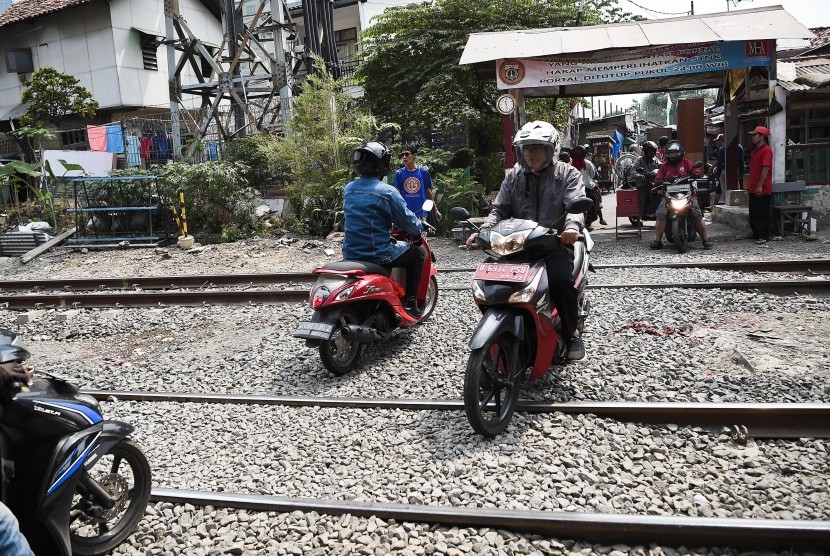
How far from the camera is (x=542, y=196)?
5016 mm

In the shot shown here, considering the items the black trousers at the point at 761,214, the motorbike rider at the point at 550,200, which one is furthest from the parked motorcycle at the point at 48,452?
the black trousers at the point at 761,214

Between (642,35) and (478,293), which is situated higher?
(642,35)

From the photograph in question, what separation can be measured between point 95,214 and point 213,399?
1215 centimetres

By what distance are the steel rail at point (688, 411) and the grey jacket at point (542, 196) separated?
4.35ft

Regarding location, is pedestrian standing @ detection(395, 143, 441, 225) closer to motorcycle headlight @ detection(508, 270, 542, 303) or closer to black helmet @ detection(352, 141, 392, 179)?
black helmet @ detection(352, 141, 392, 179)

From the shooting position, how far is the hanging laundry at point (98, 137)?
20.7m

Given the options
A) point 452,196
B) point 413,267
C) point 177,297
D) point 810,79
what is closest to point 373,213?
point 413,267

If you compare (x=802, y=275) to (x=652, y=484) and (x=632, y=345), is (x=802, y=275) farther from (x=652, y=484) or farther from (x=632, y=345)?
(x=652, y=484)

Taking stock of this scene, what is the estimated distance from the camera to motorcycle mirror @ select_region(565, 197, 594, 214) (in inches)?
172

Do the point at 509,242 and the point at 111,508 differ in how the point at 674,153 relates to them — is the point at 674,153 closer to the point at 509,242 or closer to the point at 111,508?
the point at 509,242

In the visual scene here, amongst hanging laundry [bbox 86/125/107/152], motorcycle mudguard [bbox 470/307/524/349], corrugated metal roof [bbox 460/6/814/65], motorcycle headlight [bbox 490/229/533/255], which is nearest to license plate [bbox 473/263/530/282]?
motorcycle headlight [bbox 490/229/533/255]

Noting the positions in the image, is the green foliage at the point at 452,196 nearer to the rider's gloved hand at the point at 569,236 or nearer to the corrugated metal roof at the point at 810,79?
the corrugated metal roof at the point at 810,79

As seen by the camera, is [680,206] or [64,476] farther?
[680,206]

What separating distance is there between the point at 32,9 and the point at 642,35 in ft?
78.8
